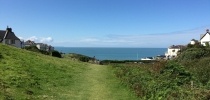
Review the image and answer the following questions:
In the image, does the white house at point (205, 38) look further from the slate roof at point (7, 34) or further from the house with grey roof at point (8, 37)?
the slate roof at point (7, 34)

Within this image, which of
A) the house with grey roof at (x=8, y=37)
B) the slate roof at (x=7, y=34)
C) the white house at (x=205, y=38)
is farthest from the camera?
the white house at (x=205, y=38)

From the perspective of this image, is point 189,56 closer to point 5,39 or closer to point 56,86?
point 56,86

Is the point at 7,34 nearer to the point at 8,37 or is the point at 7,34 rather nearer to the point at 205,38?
the point at 8,37

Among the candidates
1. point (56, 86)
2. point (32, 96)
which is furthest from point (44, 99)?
point (56, 86)

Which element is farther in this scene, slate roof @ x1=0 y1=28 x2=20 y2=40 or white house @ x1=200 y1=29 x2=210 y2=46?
white house @ x1=200 y1=29 x2=210 y2=46

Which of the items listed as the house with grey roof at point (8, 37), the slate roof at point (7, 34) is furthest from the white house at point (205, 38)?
the slate roof at point (7, 34)

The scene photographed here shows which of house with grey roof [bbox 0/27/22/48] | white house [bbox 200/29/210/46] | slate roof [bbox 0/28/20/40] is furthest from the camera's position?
white house [bbox 200/29/210/46]

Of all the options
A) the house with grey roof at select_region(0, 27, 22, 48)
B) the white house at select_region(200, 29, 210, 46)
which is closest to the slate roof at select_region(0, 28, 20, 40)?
the house with grey roof at select_region(0, 27, 22, 48)

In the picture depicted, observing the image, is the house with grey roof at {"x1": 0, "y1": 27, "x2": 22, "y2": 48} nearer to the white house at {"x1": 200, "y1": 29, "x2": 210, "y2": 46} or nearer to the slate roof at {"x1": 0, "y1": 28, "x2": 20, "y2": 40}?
the slate roof at {"x1": 0, "y1": 28, "x2": 20, "y2": 40}

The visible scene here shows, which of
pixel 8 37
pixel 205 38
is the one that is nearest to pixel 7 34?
pixel 8 37

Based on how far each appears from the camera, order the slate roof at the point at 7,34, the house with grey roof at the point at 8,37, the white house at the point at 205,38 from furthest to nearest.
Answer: the white house at the point at 205,38
the slate roof at the point at 7,34
the house with grey roof at the point at 8,37

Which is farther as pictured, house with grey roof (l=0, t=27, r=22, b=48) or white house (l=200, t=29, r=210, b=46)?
white house (l=200, t=29, r=210, b=46)

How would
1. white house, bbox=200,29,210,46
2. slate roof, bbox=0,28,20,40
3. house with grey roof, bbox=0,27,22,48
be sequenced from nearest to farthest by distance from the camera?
house with grey roof, bbox=0,27,22,48, slate roof, bbox=0,28,20,40, white house, bbox=200,29,210,46

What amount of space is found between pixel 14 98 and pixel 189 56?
117 feet
